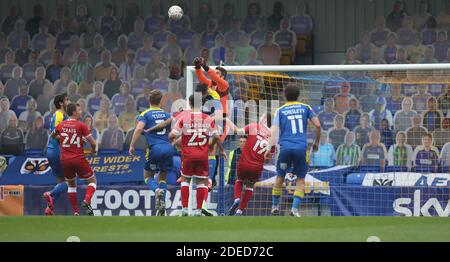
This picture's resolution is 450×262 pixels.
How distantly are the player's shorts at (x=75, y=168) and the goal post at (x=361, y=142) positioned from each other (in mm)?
2112

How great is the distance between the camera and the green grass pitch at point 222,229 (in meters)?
11.0

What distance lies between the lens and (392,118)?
18.8 metres

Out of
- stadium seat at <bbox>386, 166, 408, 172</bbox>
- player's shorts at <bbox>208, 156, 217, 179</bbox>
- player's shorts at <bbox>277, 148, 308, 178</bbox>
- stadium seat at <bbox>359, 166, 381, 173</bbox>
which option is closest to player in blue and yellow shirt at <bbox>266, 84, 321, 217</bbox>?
player's shorts at <bbox>277, 148, 308, 178</bbox>

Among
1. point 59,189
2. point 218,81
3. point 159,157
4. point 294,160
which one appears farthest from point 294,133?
point 59,189

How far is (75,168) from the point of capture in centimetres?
1666

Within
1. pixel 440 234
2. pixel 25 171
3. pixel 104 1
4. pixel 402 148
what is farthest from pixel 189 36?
pixel 440 234

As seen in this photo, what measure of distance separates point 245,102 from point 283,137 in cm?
272

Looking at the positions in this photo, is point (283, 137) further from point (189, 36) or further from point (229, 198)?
point (189, 36)

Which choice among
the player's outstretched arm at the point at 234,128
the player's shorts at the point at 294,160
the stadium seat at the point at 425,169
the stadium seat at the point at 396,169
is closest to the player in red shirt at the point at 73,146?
the player's outstretched arm at the point at 234,128

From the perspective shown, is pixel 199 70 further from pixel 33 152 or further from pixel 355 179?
pixel 33 152

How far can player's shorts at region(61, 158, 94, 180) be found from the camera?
54.5 feet

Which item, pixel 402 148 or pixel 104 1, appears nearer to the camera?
pixel 402 148

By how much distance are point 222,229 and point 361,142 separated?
7.32m

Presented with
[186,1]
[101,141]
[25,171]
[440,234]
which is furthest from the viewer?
[186,1]
